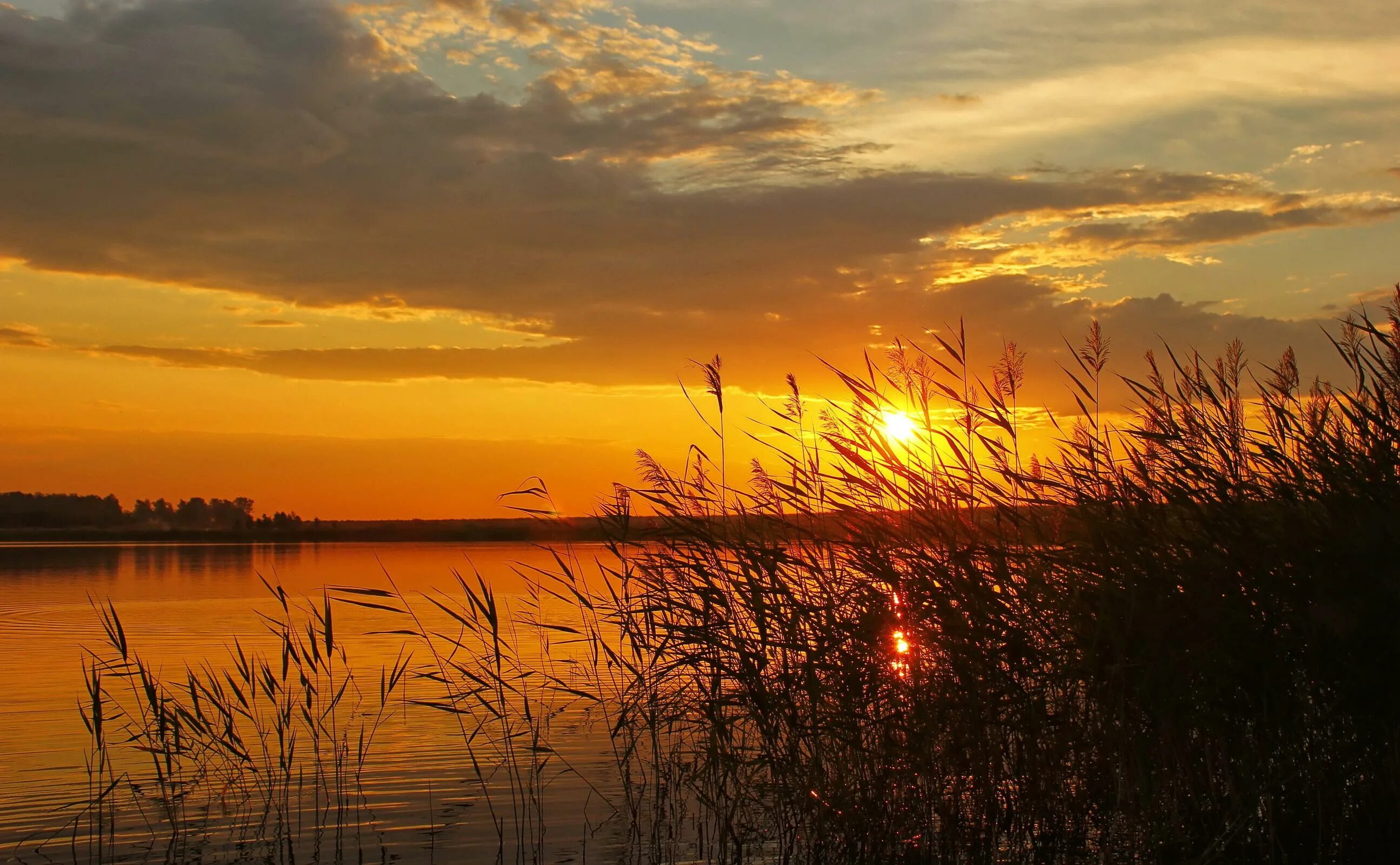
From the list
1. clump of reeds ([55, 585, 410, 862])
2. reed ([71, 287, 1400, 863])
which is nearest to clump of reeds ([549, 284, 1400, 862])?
reed ([71, 287, 1400, 863])

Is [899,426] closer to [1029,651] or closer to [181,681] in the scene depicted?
[1029,651]

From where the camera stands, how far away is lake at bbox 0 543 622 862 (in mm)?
8016

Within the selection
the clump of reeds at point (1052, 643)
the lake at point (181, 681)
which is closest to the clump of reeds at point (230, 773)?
the lake at point (181, 681)

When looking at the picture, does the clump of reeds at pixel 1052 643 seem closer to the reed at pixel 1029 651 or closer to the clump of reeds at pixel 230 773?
the reed at pixel 1029 651

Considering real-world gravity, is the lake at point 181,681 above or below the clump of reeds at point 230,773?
below

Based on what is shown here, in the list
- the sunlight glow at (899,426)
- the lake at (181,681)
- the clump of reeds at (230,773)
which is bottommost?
the lake at (181,681)

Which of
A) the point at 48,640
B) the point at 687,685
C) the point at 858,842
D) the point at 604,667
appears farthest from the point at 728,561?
the point at 48,640

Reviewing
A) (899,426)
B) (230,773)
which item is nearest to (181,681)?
(230,773)

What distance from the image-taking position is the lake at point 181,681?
26.3ft

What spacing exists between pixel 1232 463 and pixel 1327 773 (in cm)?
205

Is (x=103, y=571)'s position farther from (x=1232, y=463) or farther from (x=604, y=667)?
(x=1232, y=463)

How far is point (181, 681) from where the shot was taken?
49.6 feet

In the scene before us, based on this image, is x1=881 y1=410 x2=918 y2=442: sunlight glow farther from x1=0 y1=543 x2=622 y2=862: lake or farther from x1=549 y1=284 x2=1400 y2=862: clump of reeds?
x1=0 y1=543 x2=622 y2=862: lake

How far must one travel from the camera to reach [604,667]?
1695 cm
